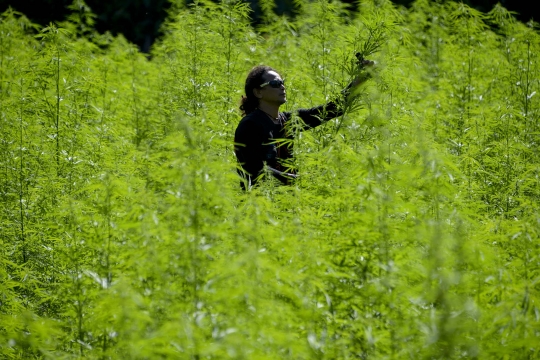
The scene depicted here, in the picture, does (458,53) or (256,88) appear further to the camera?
(458,53)

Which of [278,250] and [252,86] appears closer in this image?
[278,250]

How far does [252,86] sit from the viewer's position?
379 cm

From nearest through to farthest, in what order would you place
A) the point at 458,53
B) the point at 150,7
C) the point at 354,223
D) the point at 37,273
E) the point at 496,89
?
1. the point at 354,223
2. the point at 37,273
3. the point at 496,89
4. the point at 458,53
5. the point at 150,7

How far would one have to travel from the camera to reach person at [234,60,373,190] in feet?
11.5

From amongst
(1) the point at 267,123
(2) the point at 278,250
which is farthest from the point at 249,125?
(2) the point at 278,250

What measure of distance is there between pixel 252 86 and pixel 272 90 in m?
0.15

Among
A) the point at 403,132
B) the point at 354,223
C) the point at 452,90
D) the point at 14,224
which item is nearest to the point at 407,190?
the point at 354,223

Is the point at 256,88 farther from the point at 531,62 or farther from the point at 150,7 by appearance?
the point at 150,7

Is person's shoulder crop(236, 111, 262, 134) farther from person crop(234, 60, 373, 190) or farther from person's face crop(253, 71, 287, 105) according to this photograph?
person's face crop(253, 71, 287, 105)

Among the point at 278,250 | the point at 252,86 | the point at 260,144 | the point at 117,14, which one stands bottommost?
the point at 117,14

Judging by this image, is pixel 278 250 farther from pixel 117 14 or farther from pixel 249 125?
pixel 117 14

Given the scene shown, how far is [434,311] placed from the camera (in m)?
2.24

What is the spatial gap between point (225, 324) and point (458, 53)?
5.19 meters

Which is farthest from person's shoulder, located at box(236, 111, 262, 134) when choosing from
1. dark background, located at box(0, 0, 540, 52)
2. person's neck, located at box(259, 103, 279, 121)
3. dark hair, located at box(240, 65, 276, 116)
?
dark background, located at box(0, 0, 540, 52)
